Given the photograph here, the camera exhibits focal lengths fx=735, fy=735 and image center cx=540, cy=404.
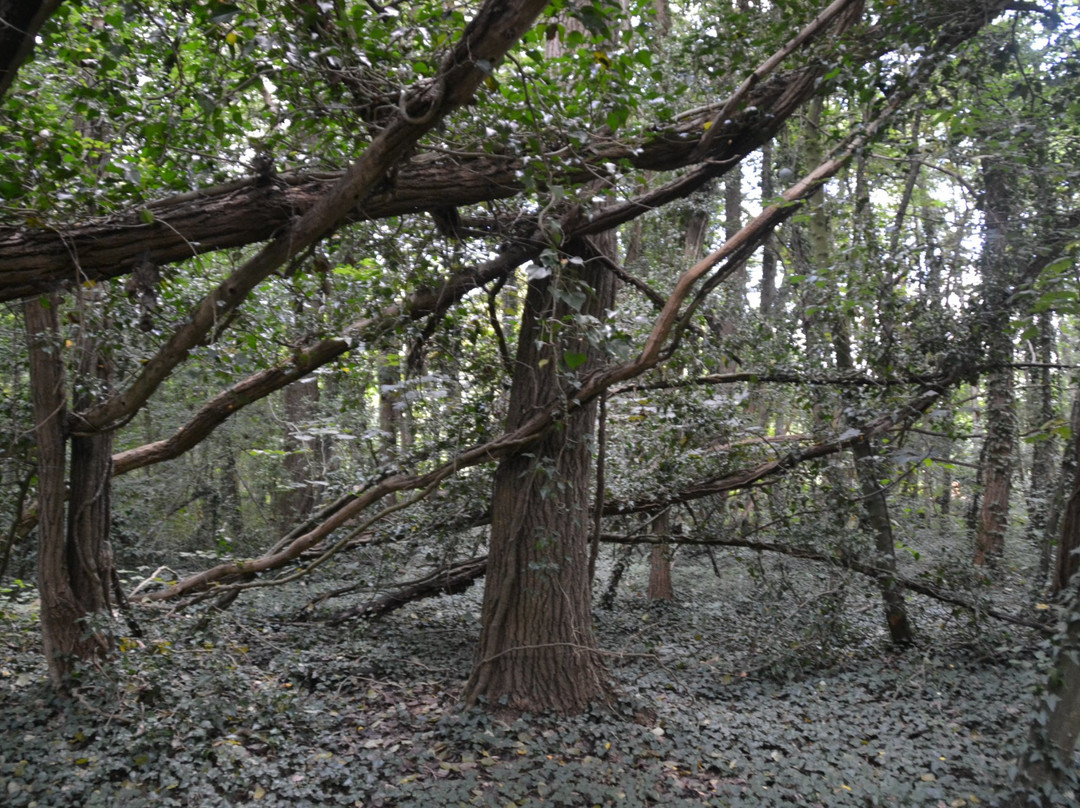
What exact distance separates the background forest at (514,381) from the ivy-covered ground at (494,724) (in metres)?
0.03

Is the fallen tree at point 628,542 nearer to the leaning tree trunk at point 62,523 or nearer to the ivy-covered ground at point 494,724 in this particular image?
the ivy-covered ground at point 494,724

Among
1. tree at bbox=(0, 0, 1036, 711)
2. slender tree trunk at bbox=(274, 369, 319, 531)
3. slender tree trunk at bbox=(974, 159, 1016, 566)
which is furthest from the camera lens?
slender tree trunk at bbox=(274, 369, 319, 531)

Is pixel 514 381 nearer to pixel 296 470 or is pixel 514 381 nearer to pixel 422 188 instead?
pixel 422 188

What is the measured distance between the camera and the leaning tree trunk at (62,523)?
5.02m

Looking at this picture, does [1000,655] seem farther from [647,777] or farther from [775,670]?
[647,777]

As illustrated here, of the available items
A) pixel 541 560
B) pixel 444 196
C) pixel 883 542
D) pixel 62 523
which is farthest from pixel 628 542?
pixel 62 523

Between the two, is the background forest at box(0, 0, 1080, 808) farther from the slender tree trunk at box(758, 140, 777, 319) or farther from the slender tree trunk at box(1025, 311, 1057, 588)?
the slender tree trunk at box(758, 140, 777, 319)

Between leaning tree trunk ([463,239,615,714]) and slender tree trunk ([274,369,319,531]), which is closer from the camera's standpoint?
leaning tree trunk ([463,239,615,714])

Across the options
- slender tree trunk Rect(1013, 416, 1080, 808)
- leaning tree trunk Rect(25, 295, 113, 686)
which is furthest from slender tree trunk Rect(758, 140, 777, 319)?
leaning tree trunk Rect(25, 295, 113, 686)

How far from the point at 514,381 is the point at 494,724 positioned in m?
2.45

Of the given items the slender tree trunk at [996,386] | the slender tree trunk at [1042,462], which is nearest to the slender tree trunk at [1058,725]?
the slender tree trunk at [996,386]

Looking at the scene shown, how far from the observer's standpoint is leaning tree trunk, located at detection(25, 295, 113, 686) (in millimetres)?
5023

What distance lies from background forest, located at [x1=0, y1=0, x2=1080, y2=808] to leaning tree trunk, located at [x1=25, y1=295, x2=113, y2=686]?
27 mm

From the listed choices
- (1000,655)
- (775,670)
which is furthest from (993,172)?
(775,670)
